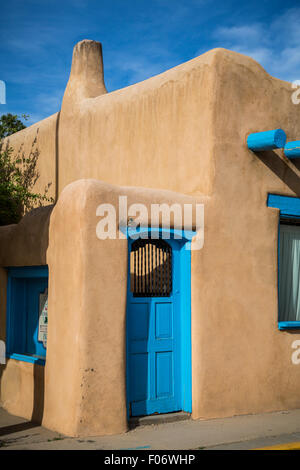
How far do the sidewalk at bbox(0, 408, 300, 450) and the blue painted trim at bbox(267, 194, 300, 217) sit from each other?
10.4 feet

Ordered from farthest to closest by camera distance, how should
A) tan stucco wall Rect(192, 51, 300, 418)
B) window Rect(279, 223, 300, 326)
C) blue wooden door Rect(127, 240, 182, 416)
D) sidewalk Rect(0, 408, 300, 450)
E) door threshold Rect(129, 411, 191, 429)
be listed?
1. window Rect(279, 223, 300, 326)
2. tan stucco wall Rect(192, 51, 300, 418)
3. blue wooden door Rect(127, 240, 182, 416)
4. door threshold Rect(129, 411, 191, 429)
5. sidewalk Rect(0, 408, 300, 450)

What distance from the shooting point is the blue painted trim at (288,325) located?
8.59 meters

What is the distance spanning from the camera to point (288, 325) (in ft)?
28.3

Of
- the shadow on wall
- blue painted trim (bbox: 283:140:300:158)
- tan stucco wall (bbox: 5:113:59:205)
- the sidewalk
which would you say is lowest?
the sidewalk

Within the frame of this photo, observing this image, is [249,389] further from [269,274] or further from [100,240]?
[100,240]

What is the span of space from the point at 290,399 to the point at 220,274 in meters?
2.35

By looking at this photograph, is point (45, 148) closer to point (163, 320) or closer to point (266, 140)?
point (266, 140)

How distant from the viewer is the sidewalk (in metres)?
6.30

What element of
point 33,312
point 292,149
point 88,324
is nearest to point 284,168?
point 292,149

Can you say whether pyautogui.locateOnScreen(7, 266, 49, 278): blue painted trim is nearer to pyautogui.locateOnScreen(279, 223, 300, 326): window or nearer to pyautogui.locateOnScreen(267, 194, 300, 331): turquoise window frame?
pyautogui.locateOnScreen(267, 194, 300, 331): turquoise window frame

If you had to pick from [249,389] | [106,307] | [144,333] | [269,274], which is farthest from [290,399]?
[106,307]

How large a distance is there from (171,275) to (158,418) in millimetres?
1939

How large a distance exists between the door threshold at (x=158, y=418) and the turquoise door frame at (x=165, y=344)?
0.06 meters

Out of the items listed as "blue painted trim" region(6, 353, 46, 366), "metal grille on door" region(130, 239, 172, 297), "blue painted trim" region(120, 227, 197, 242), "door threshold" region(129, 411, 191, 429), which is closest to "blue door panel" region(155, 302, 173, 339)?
"metal grille on door" region(130, 239, 172, 297)
